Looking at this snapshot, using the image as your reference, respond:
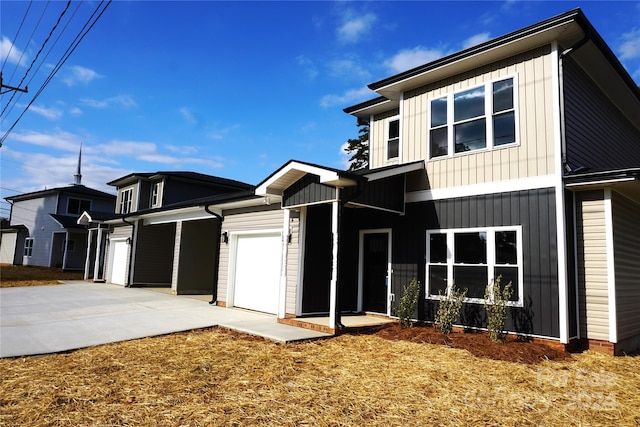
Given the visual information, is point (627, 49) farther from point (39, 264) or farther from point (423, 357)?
point (39, 264)

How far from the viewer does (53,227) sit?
1137 inches

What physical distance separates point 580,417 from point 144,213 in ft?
53.7

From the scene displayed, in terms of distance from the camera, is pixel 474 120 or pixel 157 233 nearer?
pixel 474 120

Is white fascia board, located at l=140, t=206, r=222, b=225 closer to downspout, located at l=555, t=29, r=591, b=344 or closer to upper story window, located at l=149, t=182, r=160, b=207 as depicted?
upper story window, located at l=149, t=182, r=160, b=207

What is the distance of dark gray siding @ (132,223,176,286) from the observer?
1764cm

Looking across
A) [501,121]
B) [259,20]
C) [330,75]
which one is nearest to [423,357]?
[501,121]

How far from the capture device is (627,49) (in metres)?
11.8

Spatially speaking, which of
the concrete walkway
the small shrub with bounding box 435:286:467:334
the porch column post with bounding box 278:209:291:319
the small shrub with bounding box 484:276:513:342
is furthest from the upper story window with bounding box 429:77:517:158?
the concrete walkway

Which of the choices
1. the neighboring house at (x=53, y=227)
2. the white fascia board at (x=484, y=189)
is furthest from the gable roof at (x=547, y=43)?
the neighboring house at (x=53, y=227)

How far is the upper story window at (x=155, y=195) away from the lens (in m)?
21.9

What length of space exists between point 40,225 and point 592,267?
35393 mm

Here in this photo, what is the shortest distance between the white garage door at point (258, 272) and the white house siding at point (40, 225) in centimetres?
2329

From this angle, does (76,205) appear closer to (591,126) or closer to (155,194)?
(155,194)

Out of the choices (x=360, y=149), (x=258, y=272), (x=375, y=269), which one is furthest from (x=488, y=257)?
(x=360, y=149)
